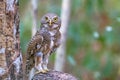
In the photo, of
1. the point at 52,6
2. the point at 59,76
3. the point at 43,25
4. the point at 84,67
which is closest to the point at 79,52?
the point at 84,67

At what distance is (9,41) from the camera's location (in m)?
3.48

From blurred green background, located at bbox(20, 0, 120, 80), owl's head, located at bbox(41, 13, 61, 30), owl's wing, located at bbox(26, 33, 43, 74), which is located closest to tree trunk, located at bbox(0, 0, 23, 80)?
owl's wing, located at bbox(26, 33, 43, 74)

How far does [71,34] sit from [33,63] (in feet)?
10.5

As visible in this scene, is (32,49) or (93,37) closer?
(32,49)

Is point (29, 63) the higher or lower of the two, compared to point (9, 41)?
lower

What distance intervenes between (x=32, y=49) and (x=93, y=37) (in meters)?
3.55

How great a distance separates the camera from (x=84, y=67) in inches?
311

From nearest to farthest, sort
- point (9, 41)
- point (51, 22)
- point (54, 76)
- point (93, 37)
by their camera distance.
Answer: point (9, 41)
point (54, 76)
point (51, 22)
point (93, 37)

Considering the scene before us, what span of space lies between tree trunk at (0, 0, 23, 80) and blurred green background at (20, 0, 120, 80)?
11.7 feet

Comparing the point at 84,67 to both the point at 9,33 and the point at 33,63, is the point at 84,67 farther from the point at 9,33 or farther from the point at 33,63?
the point at 9,33

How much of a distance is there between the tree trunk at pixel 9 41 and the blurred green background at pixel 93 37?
3.57 meters

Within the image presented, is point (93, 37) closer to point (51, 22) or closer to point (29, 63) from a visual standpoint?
point (51, 22)

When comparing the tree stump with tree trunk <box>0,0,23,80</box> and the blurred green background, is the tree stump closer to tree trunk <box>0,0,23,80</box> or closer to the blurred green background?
→ tree trunk <box>0,0,23,80</box>

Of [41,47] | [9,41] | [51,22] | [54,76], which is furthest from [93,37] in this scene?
[9,41]
